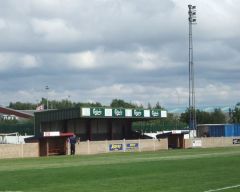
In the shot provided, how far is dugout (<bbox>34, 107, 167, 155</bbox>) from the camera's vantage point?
8238 cm

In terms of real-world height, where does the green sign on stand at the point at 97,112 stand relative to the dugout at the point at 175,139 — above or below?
above

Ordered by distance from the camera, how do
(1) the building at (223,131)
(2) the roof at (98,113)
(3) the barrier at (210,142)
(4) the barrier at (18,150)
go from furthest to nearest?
1. (1) the building at (223,131)
2. (2) the roof at (98,113)
3. (3) the barrier at (210,142)
4. (4) the barrier at (18,150)

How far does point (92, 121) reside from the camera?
9019 centimetres

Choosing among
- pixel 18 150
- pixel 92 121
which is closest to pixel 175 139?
pixel 92 121

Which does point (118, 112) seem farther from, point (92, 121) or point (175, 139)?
point (175, 139)

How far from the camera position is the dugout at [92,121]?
8238cm

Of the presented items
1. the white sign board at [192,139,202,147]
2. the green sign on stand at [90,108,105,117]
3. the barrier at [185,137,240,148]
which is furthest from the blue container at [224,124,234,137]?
the white sign board at [192,139,202,147]

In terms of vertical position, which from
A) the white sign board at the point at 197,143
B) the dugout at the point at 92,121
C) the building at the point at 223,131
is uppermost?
the dugout at the point at 92,121

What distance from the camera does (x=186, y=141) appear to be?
240ft

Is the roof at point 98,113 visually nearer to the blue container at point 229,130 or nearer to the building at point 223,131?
the blue container at point 229,130

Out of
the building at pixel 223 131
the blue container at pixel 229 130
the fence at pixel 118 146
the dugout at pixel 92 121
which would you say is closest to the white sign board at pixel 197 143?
the fence at pixel 118 146

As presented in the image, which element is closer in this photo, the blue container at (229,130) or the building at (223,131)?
the blue container at (229,130)

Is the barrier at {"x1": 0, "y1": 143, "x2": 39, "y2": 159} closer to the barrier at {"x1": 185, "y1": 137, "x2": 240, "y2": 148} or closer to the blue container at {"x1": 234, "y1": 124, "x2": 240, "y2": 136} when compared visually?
the barrier at {"x1": 185, "y1": 137, "x2": 240, "y2": 148}

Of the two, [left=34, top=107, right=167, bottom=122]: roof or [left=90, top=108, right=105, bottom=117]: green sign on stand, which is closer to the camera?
[left=34, top=107, right=167, bottom=122]: roof
